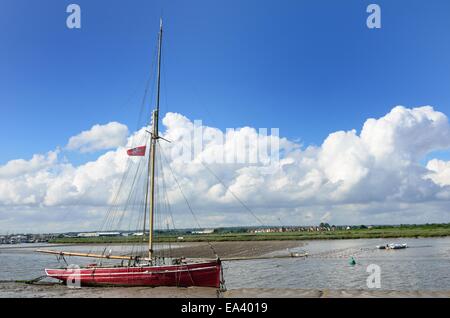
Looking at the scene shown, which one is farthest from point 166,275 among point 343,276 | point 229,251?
point 229,251

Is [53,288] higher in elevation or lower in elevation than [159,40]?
lower

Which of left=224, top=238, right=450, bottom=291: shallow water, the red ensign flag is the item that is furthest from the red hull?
the red ensign flag

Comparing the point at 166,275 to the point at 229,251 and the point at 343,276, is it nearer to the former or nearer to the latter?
the point at 343,276

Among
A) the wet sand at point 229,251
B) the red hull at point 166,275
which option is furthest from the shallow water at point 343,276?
the wet sand at point 229,251

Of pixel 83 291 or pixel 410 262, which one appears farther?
pixel 410 262

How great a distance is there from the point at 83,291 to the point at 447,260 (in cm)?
5004

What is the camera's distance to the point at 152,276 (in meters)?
36.3

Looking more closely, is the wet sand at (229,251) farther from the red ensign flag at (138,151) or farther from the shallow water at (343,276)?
the red ensign flag at (138,151)

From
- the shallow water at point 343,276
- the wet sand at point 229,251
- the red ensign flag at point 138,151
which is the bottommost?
the wet sand at point 229,251

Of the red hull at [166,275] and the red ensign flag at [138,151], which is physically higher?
the red ensign flag at [138,151]
